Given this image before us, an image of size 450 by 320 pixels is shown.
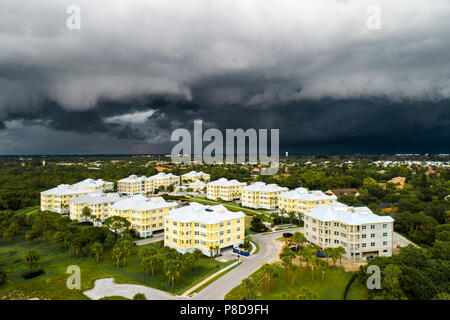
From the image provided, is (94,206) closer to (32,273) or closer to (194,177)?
(32,273)

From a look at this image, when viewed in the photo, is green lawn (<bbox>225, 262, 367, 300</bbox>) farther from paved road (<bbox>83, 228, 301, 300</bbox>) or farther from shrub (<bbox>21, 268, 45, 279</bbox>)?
shrub (<bbox>21, 268, 45, 279</bbox>)

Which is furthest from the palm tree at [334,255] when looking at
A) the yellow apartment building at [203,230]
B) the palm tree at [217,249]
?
the palm tree at [217,249]

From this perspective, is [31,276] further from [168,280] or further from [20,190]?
[20,190]

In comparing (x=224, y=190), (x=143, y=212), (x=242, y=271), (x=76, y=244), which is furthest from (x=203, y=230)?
(x=224, y=190)

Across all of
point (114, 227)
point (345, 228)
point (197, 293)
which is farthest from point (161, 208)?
point (345, 228)

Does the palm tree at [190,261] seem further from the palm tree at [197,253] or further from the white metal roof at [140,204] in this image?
the white metal roof at [140,204]
